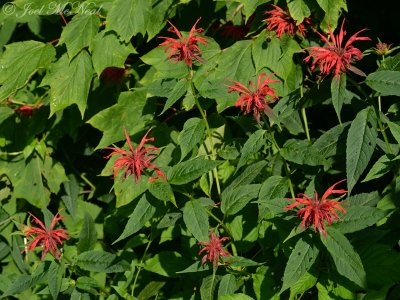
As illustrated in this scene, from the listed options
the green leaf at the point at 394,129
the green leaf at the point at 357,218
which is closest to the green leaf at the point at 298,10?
the green leaf at the point at 394,129

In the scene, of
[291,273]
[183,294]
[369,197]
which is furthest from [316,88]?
[183,294]

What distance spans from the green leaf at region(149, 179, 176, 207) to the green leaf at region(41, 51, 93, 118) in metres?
0.64

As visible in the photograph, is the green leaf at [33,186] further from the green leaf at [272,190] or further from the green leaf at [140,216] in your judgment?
the green leaf at [272,190]

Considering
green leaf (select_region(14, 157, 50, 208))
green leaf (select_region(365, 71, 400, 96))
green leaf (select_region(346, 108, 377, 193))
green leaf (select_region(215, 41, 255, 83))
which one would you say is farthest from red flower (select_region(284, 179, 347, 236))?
green leaf (select_region(14, 157, 50, 208))

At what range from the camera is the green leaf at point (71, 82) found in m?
2.54

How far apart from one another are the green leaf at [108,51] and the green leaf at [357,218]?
109 centimetres

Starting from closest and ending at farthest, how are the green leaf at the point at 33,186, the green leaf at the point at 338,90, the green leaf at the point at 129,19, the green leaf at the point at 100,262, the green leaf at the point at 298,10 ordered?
the green leaf at the point at 338,90
the green leaf at the point at 298,10
the green leaf at the point at 100,262
the green leaf at the point at 129,19
the green leaf at the point at 33,186

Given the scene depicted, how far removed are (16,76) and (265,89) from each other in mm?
1126

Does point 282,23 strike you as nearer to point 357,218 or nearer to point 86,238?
point 357,218

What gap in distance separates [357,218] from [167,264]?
2.82 ft

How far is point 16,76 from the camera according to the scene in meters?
2.62

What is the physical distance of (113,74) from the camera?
2.84m

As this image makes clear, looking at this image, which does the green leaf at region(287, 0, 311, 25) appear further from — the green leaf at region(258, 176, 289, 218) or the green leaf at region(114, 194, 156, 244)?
the green leaf at region(114, 194, 156, 244)

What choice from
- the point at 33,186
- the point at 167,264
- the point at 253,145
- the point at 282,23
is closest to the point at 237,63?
the point at 282,23
